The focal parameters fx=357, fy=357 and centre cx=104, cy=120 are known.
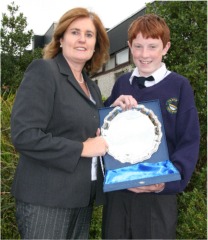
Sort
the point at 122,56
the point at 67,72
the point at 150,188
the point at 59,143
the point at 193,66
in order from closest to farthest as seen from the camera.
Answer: the point at 59,143, the point at 150,188, the point at 67,72, the point at 193,66, the point at 122,56

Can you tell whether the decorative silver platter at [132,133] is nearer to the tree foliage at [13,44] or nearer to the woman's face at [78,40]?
the woman's face at [78,40]

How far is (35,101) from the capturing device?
208 cm

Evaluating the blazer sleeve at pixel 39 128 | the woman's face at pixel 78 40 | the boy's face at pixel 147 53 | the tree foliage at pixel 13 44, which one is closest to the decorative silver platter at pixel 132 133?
the blazer sleeve at pixel 39 128

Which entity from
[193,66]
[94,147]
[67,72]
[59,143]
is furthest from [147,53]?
[193,66]

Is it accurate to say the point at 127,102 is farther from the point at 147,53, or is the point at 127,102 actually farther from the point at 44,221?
the point at 44,221

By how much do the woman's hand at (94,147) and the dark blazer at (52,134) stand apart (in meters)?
0.04

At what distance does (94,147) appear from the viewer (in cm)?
216

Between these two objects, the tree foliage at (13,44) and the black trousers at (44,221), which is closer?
the black trousers at (44,221)

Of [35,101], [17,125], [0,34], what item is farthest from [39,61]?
[0,34]

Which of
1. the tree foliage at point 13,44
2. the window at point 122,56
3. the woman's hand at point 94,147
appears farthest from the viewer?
the window at point 122,56

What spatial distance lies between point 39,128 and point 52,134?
137mm

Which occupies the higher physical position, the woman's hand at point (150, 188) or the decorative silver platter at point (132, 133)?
the decorative silver platter at point (132, 133)

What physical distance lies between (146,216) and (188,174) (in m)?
0.37

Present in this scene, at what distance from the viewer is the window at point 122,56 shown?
16.4 metres
